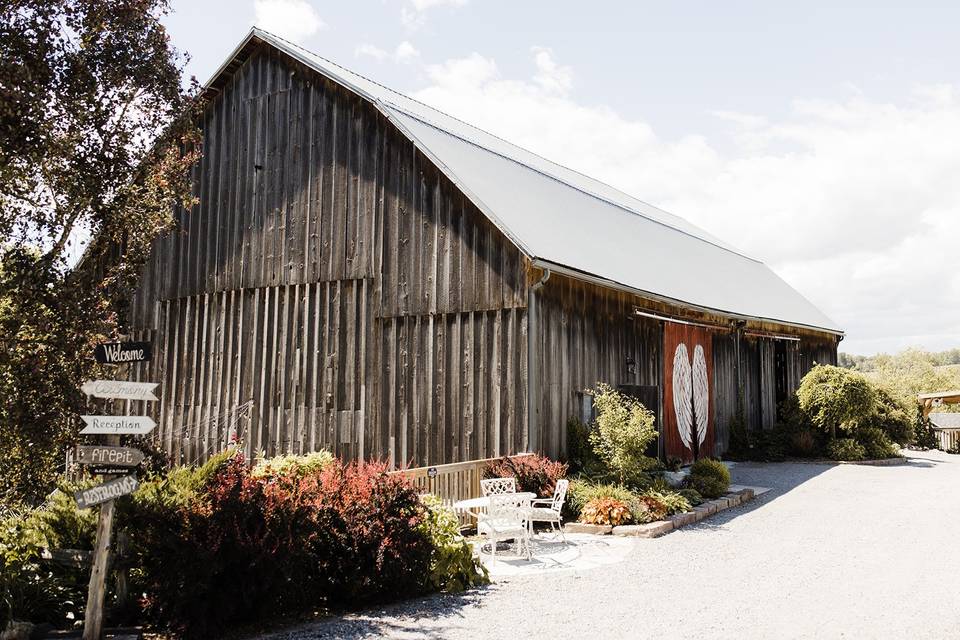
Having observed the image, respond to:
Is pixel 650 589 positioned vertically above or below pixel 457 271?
below

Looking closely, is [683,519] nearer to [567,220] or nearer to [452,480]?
[452,480]

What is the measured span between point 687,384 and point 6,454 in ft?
45.6

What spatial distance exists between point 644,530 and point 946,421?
58.0 feet

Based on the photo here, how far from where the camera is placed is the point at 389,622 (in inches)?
266

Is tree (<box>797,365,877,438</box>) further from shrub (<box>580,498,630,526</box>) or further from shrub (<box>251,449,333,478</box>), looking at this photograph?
shrub (<box>251,449,333,478</box>)

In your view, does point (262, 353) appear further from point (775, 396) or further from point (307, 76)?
point (775, 396)

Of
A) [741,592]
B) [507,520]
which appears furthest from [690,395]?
[741,592]

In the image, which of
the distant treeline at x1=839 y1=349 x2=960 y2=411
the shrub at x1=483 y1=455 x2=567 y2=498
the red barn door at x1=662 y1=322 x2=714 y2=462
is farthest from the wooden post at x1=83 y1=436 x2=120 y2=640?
the distant treeline at x1=839 y1=349 x2=960 y2=411

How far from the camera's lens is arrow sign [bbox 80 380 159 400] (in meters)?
6.42

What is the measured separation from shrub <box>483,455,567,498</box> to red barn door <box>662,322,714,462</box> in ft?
17.7

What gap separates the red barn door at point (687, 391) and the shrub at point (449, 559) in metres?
8.76

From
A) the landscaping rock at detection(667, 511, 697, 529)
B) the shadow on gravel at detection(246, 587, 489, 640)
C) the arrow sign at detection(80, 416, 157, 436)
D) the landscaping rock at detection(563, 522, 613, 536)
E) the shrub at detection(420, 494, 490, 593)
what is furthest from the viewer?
the landscaping rock at detection(667, 511, 697, 529)

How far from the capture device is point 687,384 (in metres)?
17.5

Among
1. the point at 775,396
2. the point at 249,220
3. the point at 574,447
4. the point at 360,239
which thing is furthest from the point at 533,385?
the point at 775,396
